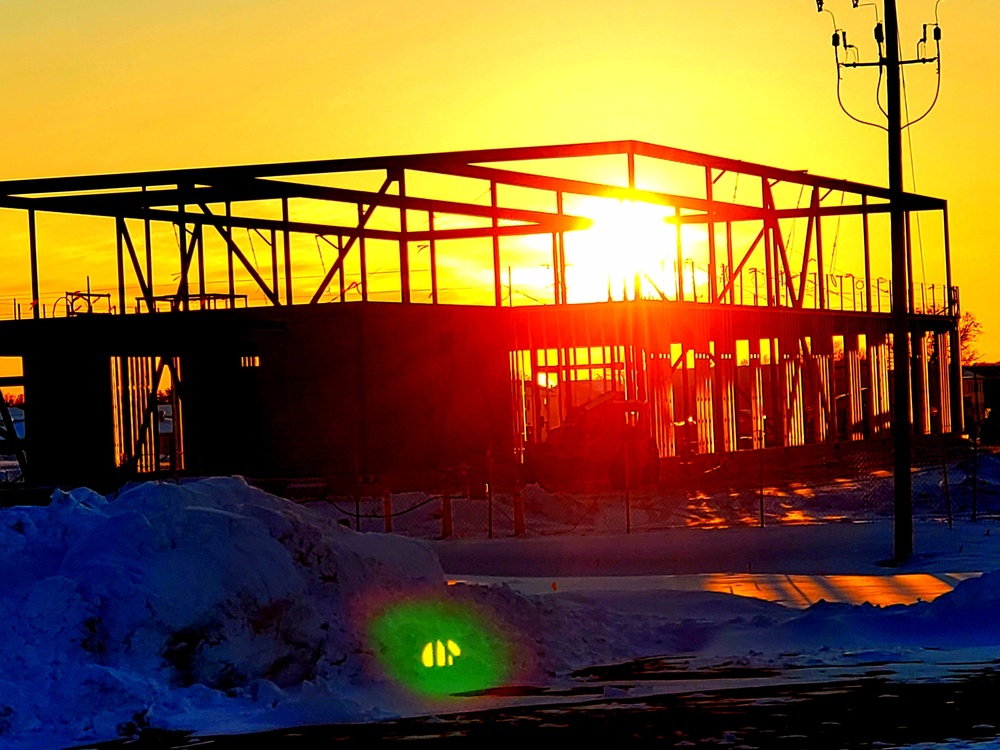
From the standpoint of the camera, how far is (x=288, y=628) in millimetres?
14500

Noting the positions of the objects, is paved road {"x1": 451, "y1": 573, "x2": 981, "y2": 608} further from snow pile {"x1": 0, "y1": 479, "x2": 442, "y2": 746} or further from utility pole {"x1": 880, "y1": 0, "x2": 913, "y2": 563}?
snow pile {"x1": 0, "y1": 479, "x2": 442, "y2": 746}

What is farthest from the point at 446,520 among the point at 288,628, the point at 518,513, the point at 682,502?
the point at 288,628

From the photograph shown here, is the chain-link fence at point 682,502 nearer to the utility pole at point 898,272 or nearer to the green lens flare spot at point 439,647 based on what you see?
the utility pole at point 898,272

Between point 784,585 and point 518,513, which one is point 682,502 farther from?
point 784,585

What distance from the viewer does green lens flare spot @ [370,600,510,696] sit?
575 inches

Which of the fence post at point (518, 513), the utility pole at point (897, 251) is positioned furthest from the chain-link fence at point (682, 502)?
the utility pole at point (897, 251)

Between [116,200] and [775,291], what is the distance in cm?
2212

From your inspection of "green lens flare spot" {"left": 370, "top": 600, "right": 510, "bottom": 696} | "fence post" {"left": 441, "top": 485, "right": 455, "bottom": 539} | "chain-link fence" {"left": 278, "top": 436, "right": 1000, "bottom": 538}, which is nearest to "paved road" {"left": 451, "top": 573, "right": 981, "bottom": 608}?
"green lens flare spot" {"left": 370, "top": 600, "right": 510, "bottom": 696}

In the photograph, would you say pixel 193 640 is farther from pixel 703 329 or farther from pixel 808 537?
pixel 703 329

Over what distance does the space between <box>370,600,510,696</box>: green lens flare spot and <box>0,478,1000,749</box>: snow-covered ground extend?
20mm

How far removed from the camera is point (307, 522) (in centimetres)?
1642

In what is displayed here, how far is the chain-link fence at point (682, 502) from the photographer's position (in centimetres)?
3169

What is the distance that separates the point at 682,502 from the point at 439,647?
23004 mm

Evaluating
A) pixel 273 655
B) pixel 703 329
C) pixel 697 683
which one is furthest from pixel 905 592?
pixel 703 329
